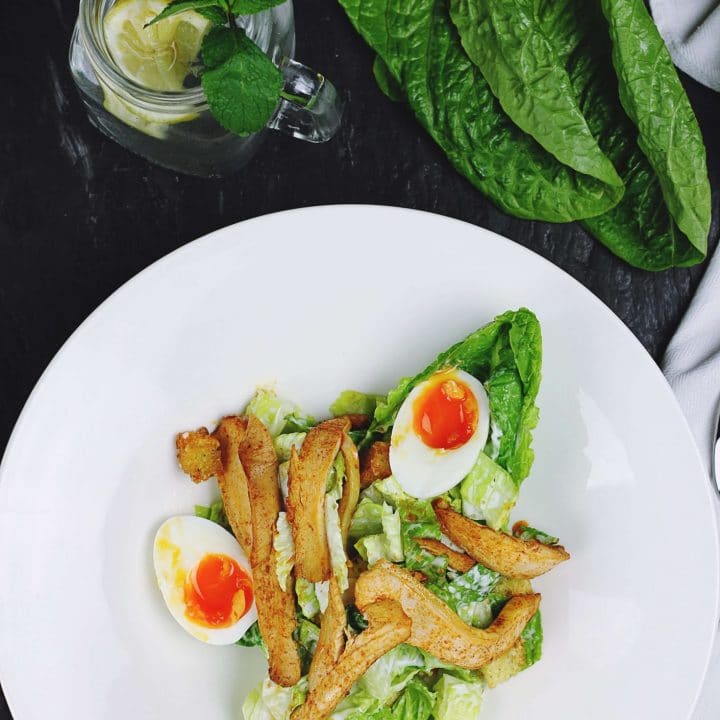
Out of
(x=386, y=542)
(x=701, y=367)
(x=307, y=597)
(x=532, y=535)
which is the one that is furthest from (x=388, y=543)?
(x=701, y=367)

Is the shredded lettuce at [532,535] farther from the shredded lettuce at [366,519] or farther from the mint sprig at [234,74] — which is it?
the mint sprig at [234,74]

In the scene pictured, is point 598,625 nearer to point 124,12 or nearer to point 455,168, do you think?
point 455,168

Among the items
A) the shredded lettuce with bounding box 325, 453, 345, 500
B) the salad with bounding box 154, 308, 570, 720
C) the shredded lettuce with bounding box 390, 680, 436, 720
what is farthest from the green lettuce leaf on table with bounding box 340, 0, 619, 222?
the shredded lettuce with bounding box 390, 680, 436, 720

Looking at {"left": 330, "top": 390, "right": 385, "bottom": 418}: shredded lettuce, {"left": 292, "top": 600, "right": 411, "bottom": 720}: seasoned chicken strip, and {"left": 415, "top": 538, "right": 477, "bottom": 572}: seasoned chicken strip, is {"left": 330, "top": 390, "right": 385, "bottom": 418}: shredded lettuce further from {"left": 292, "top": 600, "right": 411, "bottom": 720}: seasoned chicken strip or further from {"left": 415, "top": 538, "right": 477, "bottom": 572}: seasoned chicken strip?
{"left": 292, "top": 600, "right": 411, "bottom": 720}: seasoned chicken strip

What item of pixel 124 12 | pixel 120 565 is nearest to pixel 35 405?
pixel 120 565

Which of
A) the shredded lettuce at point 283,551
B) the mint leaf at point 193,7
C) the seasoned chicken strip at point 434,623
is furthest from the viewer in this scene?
the shredded lettuce at point 283,551

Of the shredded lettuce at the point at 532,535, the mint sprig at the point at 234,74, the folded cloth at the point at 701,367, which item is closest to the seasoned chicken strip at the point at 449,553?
the shredded lettuce at the point at 532,535

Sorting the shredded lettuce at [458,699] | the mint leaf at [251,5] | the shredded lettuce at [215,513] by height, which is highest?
the mint leaf at [251,5]

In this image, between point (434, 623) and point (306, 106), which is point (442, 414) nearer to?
point (434, 623)
